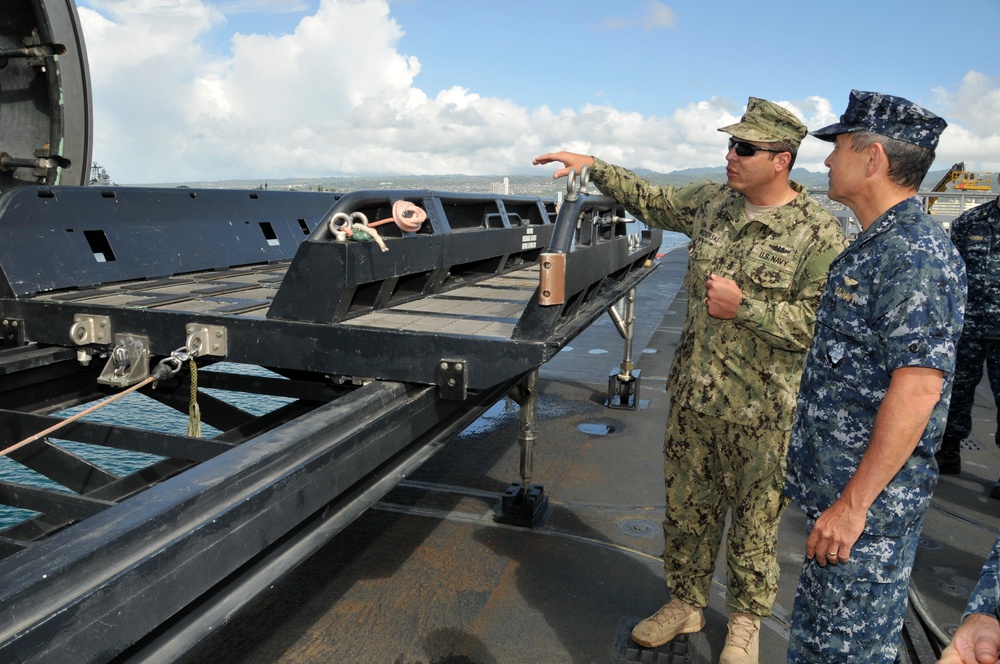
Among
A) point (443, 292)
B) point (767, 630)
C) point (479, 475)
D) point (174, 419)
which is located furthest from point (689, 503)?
point (174, 419)

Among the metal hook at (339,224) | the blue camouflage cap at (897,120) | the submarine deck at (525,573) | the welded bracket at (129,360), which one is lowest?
the submarine deck at (525,573)

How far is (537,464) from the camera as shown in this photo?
523cm

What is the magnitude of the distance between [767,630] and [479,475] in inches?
88.0

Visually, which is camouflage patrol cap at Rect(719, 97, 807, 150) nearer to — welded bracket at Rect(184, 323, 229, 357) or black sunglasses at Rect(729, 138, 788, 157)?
black sunglasses at Rect(729, 138, 788, 157)

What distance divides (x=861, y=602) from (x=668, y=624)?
1.10 meters

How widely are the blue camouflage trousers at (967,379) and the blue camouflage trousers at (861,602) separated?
357 cm

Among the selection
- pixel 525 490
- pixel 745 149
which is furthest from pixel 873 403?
pixel 525 490

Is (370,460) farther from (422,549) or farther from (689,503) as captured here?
(422,549)

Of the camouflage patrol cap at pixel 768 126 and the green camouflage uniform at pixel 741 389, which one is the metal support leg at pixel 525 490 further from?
the camouflage patrol cap at pixel 768 126

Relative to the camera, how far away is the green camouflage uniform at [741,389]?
2693 millimetres

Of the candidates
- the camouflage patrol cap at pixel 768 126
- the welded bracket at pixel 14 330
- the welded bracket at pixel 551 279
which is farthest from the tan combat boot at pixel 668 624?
the welded bracket at pixel 14 330

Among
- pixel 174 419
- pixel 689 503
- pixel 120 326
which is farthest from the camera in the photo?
pixel 174 419

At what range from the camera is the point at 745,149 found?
2688 millimetres

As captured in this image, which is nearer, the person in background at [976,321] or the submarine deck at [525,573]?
the submarine deck at [525,573]
